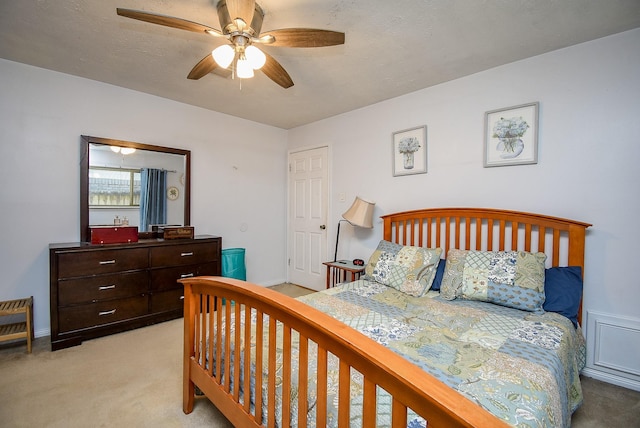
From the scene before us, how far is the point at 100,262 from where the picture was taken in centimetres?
252

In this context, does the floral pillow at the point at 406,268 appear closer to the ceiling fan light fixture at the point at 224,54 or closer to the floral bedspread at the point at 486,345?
the floral bedspread at the point at 486,345

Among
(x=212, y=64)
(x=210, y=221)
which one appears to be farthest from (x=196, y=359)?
(x=210, y=221)

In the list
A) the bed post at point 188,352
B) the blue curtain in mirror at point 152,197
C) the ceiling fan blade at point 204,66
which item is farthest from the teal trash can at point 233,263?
the ceiling fan blade at point 204,66

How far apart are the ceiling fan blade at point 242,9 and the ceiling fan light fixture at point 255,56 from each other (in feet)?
0.57

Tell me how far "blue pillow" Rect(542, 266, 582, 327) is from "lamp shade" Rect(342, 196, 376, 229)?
1.61 m

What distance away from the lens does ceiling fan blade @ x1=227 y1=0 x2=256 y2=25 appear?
141 cm

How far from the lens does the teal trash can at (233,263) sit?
11.4ft

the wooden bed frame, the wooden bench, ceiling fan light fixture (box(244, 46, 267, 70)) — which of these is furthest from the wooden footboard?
the wooden bench

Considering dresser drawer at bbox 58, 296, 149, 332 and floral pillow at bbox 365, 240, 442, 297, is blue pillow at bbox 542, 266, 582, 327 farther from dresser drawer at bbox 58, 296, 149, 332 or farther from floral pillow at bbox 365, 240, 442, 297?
dresser drawer at bbox 58, 296, 149, 332

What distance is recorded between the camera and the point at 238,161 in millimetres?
3906

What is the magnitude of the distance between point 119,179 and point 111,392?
2058mm

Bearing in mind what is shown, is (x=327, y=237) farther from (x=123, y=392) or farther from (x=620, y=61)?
(x=620, y=61)

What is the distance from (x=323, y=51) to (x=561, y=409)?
2.55 meters

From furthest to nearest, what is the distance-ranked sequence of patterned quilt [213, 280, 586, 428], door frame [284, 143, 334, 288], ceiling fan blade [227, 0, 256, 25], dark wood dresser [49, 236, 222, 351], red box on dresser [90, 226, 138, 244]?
door frame [284, 143, 334, 288]
red box on dresser [90, 226, 138, 244]
dark wood dresser [49, 236, 222, 351]
ceiling fan blade [227, 0, 256, 25]
patterned quilt [213, 280, 586, 428]
